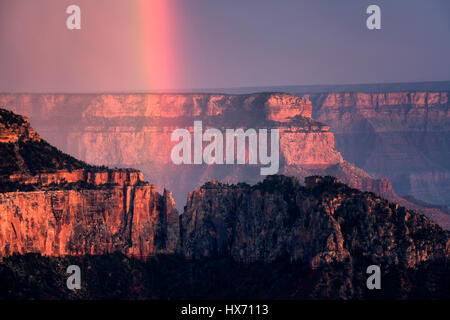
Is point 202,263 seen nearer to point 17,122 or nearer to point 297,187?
point 297,187

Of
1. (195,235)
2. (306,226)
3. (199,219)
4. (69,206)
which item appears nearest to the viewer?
(306,226)

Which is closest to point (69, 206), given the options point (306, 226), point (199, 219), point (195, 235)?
point (195, 235)

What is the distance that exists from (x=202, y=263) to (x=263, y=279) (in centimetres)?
945

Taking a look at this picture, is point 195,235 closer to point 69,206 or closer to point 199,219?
point 199,219

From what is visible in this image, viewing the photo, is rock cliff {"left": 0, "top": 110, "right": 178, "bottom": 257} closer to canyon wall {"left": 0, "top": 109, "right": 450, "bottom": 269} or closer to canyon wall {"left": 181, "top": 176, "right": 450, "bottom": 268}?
canyon wall {"left": 0, "top": 109, "right": 450, "bottom": 269}

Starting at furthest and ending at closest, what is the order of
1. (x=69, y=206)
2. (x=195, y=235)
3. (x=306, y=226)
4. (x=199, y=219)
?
1. (x=199, y=219)
2. (x=195, y=235)
3. (x=69, y=206)
4. (x=306, y=226)

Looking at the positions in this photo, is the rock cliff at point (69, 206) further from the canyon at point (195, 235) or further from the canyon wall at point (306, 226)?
the canyon wall at point (306, 226)

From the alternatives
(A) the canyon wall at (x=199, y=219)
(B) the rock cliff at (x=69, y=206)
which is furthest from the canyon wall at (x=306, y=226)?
(B) the rock cliff at (x=69, y=206)

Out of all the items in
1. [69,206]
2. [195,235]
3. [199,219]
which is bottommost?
[195,235]

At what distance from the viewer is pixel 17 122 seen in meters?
166

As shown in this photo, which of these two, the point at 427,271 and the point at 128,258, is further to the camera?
the point at 128,258

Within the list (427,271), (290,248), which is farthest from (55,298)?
(427,271)
